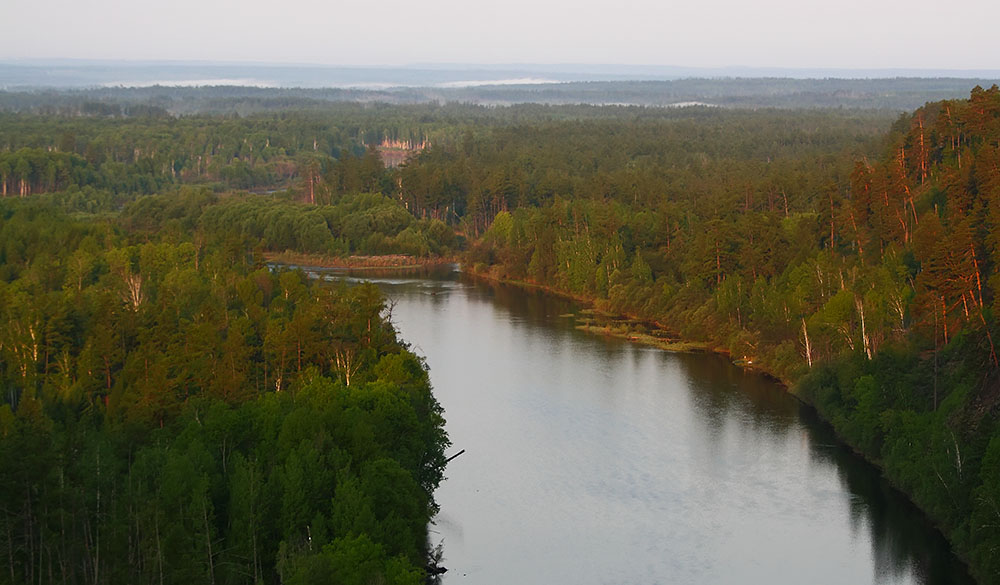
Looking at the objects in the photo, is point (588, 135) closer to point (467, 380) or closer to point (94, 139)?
point (94, 139)

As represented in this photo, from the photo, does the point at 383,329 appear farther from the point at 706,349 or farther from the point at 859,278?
the point at 859,278

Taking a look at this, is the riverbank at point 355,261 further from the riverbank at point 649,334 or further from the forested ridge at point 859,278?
the riverbank at point 649,334

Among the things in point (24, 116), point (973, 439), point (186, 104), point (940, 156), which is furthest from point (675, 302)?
point (186, 104)

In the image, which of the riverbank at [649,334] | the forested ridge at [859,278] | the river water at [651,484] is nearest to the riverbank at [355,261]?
the forested ridge at [859,278]

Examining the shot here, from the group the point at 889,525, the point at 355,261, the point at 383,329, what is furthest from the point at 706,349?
the point at 355,261

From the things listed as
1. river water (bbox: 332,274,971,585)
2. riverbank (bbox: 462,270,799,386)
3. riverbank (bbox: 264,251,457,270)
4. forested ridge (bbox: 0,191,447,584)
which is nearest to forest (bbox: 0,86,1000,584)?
forested ridge (bbox: 0,191,447,584)

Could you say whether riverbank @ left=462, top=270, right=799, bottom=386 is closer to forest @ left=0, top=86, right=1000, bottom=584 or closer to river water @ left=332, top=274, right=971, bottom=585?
forest @ left=0, top=86, right=1000, bottom=584
